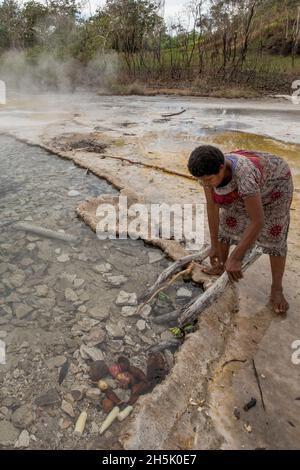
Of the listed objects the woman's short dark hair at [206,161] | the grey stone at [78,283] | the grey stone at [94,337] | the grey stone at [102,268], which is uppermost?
the woman's short dark hair at [206,161]

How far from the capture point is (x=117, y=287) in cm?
327

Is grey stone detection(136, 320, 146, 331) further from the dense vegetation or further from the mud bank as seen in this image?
the dense vegetation

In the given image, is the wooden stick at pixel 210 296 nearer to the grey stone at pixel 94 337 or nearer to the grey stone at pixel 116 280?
the grey stone at pixel 94 337

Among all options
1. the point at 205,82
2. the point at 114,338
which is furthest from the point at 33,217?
the point at 205,82

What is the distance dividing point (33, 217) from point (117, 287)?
Answer: 1947 millimetres

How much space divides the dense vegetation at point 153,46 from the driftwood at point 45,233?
17652mm

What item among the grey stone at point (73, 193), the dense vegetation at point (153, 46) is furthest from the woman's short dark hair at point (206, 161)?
the dense vegetation at point (153, 46)

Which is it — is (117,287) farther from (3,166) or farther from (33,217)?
(3,166)

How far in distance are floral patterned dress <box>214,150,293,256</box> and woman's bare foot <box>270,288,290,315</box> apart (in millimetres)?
358

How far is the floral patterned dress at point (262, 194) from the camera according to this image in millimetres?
2057

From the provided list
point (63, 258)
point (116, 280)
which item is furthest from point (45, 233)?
point (116, 280)

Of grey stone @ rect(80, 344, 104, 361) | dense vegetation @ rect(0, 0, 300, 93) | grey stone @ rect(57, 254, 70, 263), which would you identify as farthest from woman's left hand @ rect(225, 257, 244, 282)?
dense vegetation @ rect(0, 0, 300, 93)

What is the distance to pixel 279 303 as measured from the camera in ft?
8.69

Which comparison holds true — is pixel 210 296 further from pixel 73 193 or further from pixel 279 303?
pixel 73 193
